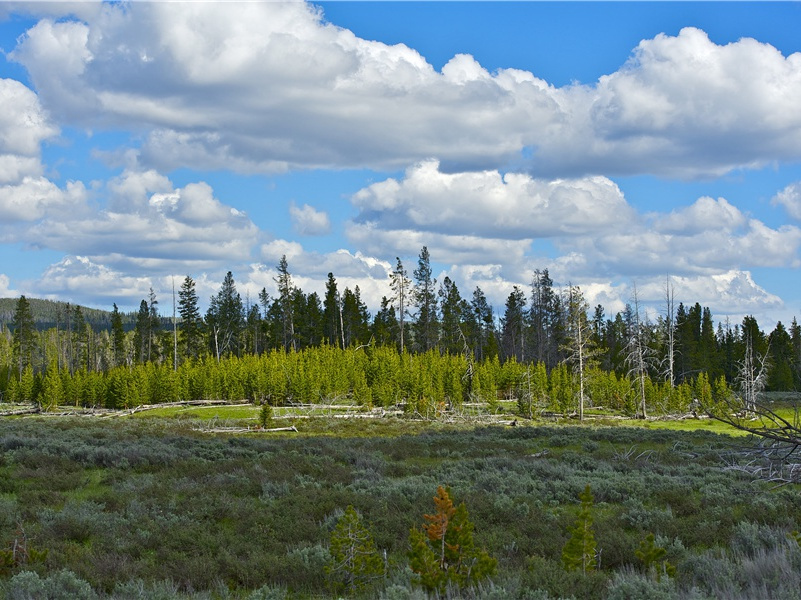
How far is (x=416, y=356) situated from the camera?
6856 cm

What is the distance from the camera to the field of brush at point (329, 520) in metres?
7.81

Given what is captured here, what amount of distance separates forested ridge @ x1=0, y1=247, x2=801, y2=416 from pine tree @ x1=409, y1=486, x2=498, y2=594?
32577 millimetres

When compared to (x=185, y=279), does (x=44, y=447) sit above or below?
below

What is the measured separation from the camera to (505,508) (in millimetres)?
12398

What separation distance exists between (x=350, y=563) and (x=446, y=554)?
178 centimetres

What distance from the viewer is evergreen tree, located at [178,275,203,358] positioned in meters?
90.1

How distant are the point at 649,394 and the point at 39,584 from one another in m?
58.5

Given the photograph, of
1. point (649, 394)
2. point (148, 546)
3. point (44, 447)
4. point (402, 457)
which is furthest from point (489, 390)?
point (148, 546)

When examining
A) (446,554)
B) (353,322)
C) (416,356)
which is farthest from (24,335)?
(446,554)

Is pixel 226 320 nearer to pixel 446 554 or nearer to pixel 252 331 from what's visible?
pixel 252 331

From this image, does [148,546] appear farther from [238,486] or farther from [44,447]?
[44,447]

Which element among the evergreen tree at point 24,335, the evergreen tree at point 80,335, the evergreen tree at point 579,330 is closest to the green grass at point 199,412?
the evergreen tree at point 579,330

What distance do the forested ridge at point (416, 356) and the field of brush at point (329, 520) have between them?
25.0 metres

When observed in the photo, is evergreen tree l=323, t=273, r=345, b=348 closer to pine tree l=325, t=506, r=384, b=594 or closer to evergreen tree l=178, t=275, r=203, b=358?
evergreen tree l=178, t=275, r=203, b=358
